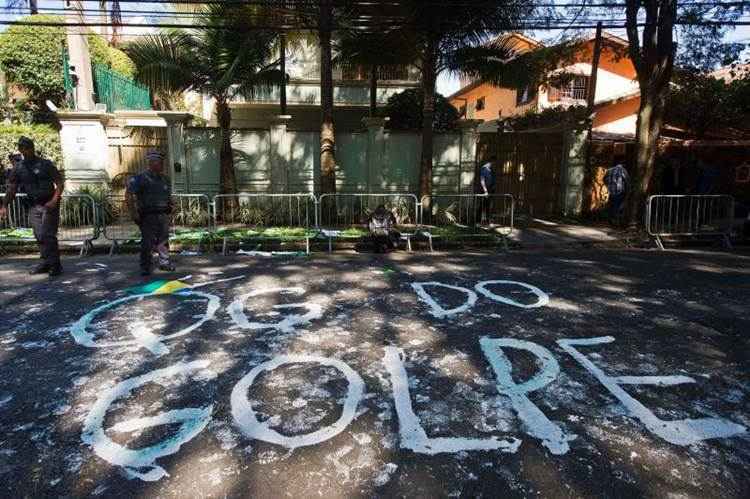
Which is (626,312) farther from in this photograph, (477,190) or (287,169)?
(287,169)

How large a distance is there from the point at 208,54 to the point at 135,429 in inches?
396

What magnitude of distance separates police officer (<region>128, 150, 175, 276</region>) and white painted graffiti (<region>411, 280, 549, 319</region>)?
11.8 ft

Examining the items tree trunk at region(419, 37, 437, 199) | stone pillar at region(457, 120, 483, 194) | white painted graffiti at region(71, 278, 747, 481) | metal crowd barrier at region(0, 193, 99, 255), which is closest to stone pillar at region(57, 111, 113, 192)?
metal crowd barrier at region(0, 193, 99, 255)

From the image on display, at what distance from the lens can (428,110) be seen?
11.9 metres

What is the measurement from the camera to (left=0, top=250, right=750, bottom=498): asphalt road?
103 inches

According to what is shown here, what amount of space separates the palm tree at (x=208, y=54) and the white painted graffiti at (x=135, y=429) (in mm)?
9073

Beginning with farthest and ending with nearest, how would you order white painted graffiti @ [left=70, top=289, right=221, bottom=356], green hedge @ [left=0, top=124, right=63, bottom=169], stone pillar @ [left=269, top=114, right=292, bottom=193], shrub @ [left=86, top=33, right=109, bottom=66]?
shrub @ [left=86, top=33, right=109, bottom=66], stone pillar @ [left=269, top=114, right=292, bottom=193], green hedge @ [left=0, top=124, right=63, bottom=169], white painted graffiti @ [left=70, top=289, right=221, bottom=356]

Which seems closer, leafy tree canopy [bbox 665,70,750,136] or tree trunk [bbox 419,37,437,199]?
tree trunk [bbox 419,37,437,199]

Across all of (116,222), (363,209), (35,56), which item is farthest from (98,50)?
(363,209)

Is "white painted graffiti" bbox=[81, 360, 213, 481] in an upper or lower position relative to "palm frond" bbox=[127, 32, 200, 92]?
lower

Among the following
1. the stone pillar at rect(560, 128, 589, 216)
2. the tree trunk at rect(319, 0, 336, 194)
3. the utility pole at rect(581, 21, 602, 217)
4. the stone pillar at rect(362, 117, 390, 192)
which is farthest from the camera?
the stone pillar at rect(560, 128, 589, 216)

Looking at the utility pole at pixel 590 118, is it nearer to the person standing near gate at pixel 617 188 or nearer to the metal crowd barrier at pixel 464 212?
the person standing near gate at pixel 617 188

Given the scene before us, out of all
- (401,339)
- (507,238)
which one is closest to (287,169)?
(507,238)

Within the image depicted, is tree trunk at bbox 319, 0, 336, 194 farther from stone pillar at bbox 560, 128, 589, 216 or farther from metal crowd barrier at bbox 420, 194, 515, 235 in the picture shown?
stone pillar at bbox 560, 128, 589, 216
